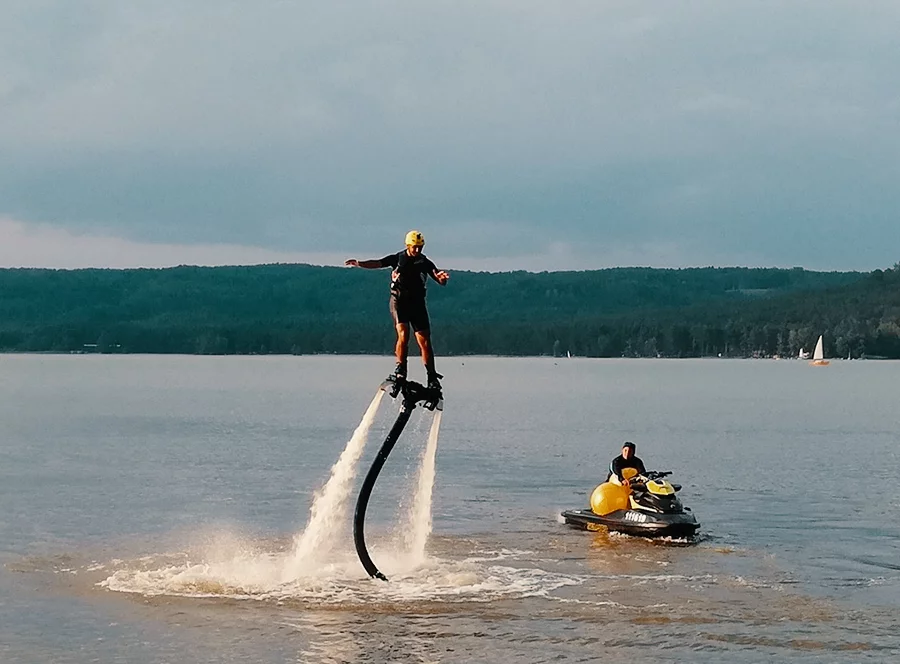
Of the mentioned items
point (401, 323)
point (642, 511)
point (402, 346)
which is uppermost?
point (401, 323)

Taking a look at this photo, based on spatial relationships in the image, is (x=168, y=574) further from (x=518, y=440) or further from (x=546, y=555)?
(x=518, y=440)

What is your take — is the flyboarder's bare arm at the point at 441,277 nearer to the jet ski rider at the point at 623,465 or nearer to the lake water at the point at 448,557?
the lake water at the point at 448,557

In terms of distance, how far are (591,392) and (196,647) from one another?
11611 cm

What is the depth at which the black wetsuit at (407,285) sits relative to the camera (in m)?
20.8

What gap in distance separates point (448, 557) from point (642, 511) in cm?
516

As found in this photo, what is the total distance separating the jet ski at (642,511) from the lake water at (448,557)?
1.53 ft

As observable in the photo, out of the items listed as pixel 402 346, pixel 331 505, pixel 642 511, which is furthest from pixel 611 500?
pixel 402 346

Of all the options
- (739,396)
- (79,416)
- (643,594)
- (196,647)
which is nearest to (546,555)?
(643,594)

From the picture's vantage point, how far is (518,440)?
67.4 m

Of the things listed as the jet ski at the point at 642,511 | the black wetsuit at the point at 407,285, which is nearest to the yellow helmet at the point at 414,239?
the black wetsuit at the point at 407,285

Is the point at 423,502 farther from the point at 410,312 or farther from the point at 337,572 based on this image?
the point at 410,312

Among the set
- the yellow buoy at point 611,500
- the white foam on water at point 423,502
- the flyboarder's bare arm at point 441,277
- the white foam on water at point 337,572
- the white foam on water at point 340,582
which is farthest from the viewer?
the yellow buoy at point 611,500

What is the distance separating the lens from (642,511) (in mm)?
32281

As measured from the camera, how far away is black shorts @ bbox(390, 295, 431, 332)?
2089cm
